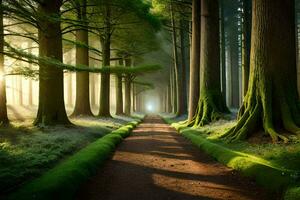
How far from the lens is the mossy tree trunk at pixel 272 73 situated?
38.0 ft

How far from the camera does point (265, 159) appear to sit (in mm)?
9000

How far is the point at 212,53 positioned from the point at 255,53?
8.20 m

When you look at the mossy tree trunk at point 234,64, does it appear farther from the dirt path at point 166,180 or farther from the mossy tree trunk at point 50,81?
the dirt path at point 166,180

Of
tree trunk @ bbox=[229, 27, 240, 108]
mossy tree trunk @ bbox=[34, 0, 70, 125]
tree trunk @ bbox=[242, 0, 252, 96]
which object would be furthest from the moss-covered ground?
tree trunk @ bbox=[229, 27, 240, 108]

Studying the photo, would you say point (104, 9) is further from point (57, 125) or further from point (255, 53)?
point (255, 53)

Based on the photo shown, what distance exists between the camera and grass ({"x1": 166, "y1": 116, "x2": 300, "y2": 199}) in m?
6.70

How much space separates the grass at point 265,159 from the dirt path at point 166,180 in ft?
0.80

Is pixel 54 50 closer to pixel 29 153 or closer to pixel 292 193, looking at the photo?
pixel 29 153

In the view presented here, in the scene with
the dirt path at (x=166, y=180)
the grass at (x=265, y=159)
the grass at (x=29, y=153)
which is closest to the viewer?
the grass at (x=265, y=159)

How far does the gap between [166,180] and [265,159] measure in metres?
2.53

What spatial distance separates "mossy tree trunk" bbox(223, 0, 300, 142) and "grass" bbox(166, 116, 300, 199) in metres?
0.61

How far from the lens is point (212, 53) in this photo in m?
20.5

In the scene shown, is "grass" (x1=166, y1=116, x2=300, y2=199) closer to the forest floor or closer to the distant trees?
the forest floor

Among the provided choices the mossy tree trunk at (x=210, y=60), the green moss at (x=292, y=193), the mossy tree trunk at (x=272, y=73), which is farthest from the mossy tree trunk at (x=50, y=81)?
the green moss at (x=292, y=193)
